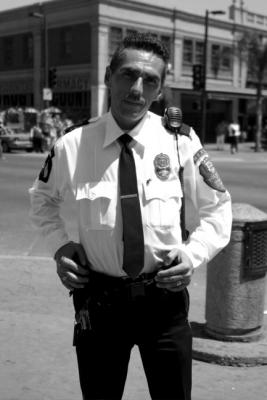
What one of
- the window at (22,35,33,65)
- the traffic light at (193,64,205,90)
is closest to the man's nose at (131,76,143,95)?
the traffic light at (193,64,205,90)

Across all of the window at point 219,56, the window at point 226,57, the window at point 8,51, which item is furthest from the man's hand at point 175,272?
the window at point 8,51

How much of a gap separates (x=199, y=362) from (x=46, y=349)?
1.08 m

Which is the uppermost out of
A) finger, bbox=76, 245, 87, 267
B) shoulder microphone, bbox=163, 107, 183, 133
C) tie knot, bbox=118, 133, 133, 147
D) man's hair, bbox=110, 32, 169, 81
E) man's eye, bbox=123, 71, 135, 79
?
man's hair, bbox=110, 32, 169, 81

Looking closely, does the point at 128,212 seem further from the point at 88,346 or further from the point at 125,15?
the point at 125,15

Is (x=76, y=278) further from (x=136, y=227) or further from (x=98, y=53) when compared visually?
(x=98, y=53)

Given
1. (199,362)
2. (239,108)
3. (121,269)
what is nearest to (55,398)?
(199,362)

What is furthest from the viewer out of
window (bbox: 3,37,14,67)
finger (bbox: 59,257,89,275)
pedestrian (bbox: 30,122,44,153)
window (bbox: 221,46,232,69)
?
window (bbox: 221,46,232,69)

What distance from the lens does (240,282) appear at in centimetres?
420

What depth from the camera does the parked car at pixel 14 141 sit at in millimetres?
27844

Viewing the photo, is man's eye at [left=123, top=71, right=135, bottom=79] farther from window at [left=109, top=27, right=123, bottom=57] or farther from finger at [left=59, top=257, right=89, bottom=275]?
window at [left=109, top=27, right=123, bottom=57]

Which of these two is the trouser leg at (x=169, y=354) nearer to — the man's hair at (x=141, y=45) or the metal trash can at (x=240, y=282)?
the man's hair at (x=141, y=45)

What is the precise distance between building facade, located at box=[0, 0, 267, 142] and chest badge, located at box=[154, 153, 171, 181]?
3470 centimetres

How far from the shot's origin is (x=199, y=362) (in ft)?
13.5

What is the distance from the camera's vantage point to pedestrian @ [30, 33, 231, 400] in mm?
2184
